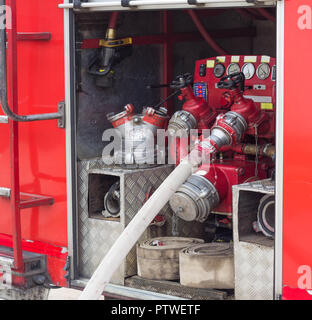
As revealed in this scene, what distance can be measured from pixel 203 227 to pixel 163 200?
3.47 feet

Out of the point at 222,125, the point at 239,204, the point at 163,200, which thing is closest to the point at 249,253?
the point at 239,204

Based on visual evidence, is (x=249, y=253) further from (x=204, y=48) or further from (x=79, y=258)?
(x=204, y=48)

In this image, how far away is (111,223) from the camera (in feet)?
→ 14.6

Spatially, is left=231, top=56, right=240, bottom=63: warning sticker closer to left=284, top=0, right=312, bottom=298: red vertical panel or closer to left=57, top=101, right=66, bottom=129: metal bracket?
left=57, top=101, right=66, bottom=129: metal bracket

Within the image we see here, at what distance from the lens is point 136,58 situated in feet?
16.9

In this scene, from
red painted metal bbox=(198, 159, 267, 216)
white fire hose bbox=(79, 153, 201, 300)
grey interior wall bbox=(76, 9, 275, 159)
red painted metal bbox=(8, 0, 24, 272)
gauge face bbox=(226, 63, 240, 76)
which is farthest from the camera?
gauge face bbox=(226, 63, 240, 76)

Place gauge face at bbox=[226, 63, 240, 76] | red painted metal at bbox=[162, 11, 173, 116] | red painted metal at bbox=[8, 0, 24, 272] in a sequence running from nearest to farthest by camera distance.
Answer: red painted metal at bbox=[8, 0, 24, 272]
gauge face at bbox=[226, 63, 240, 76]
red painted metal at bbox=[162, 11, 173, 116]

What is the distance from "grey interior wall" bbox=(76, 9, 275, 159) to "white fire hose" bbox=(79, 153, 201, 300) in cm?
78

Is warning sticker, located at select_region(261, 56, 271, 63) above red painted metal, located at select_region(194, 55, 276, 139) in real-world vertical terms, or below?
above

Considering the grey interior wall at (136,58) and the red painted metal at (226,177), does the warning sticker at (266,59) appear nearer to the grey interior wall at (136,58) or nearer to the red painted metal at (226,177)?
the red painted metal at (226,177)

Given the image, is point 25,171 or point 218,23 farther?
point 218,23

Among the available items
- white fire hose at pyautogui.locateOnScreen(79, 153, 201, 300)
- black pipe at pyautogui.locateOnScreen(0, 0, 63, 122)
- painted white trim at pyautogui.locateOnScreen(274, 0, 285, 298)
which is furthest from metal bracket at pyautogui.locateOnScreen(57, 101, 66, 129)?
painted white trim at pyautogui.locateOnScreen(274, 0, 285, 298)

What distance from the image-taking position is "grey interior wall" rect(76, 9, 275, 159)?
15.1ft

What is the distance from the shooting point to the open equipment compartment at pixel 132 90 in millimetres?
4402
